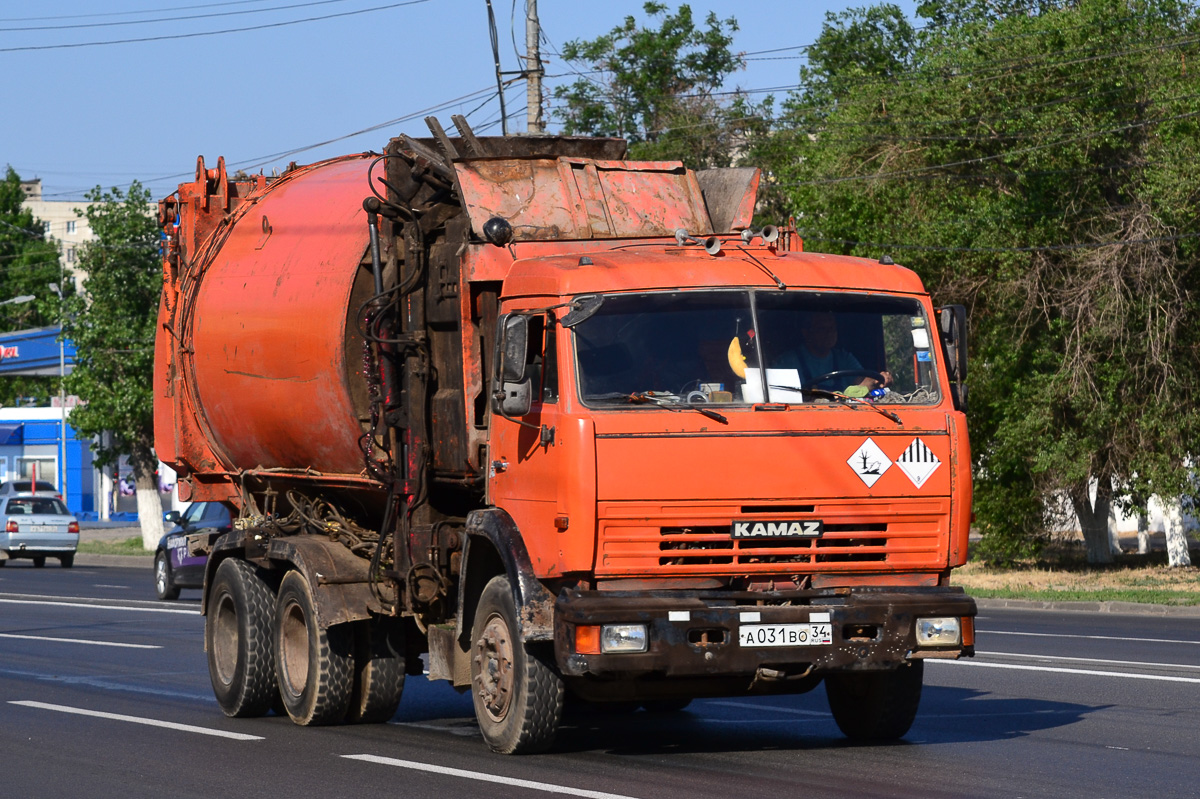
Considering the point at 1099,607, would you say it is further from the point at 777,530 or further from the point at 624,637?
the point at 624,637

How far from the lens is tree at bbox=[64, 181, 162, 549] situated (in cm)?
4194

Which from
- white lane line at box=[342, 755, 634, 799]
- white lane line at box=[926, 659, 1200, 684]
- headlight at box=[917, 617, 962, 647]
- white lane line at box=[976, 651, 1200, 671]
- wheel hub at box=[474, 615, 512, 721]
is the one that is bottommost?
white lane line at box=[976, 651, 1200, 671]

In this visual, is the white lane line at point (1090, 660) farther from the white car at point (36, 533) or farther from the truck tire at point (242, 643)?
the white car at point (36, 533)

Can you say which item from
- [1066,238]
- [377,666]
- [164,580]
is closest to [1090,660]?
[377,666]

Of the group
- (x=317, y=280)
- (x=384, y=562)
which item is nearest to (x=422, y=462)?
(x=384, y=562)

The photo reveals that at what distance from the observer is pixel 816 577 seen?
344 inches

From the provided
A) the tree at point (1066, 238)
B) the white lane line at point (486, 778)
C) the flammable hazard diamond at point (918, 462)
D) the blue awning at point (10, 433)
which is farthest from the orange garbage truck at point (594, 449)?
the blue awning at point (10, 433)

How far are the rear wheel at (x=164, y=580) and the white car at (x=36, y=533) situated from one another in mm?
12832

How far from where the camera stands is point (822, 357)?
900 centimetres

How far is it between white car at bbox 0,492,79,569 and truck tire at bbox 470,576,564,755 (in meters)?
31.1

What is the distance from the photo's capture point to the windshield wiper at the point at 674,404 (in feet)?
28.1

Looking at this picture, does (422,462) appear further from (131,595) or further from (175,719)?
(131,595)

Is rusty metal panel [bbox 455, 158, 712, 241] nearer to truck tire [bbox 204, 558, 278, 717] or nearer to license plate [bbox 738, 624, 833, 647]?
license plate [bbox 738, 624, 833, 647]

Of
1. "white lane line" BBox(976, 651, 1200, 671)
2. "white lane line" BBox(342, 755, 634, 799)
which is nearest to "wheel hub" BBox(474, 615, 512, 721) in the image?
"white lane line" BBox(342, 755, 634, 799)
